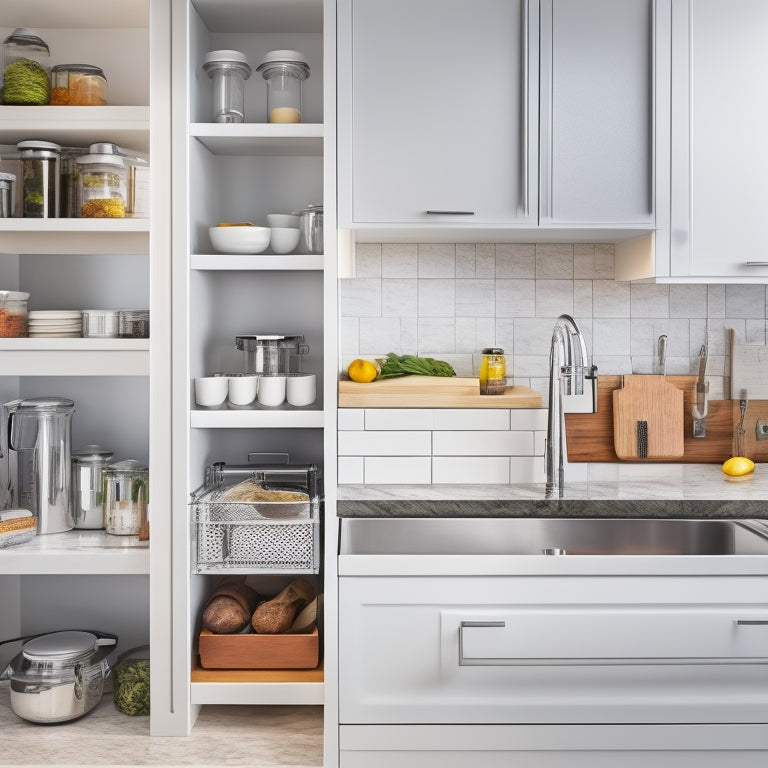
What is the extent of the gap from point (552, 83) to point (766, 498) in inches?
48.7

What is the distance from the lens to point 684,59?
7.13ft

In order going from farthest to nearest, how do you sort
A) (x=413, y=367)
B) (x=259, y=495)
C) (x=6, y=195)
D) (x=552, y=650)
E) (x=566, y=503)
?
(x=413, y=367) < (x=6, y=195) < (x=259, y=495) < (x=566, y=503) < (x=552, y=650)

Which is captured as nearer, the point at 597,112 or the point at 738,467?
the point at 597,112

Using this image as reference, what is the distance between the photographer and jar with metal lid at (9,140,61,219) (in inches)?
89.0

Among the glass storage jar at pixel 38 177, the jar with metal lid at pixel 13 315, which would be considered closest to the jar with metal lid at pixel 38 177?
the glass storage jar at pixel 38 177

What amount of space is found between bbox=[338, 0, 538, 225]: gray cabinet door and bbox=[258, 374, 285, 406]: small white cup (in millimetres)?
480

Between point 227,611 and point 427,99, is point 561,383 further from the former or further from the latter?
point 227,611

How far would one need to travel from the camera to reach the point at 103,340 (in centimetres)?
221

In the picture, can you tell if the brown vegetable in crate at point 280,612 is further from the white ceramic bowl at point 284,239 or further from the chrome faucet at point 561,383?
the white ceramic bowl at point 284,239

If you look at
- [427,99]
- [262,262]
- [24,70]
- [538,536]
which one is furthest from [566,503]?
[24,70]

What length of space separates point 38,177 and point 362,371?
1081 millimetres

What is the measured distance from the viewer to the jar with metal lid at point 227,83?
2.21 metres

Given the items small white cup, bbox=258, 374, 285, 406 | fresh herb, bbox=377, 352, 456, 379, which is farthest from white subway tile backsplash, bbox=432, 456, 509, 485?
small white cup, bbox=258, 374, 285, 406

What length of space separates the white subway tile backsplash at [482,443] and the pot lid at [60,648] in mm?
1127
